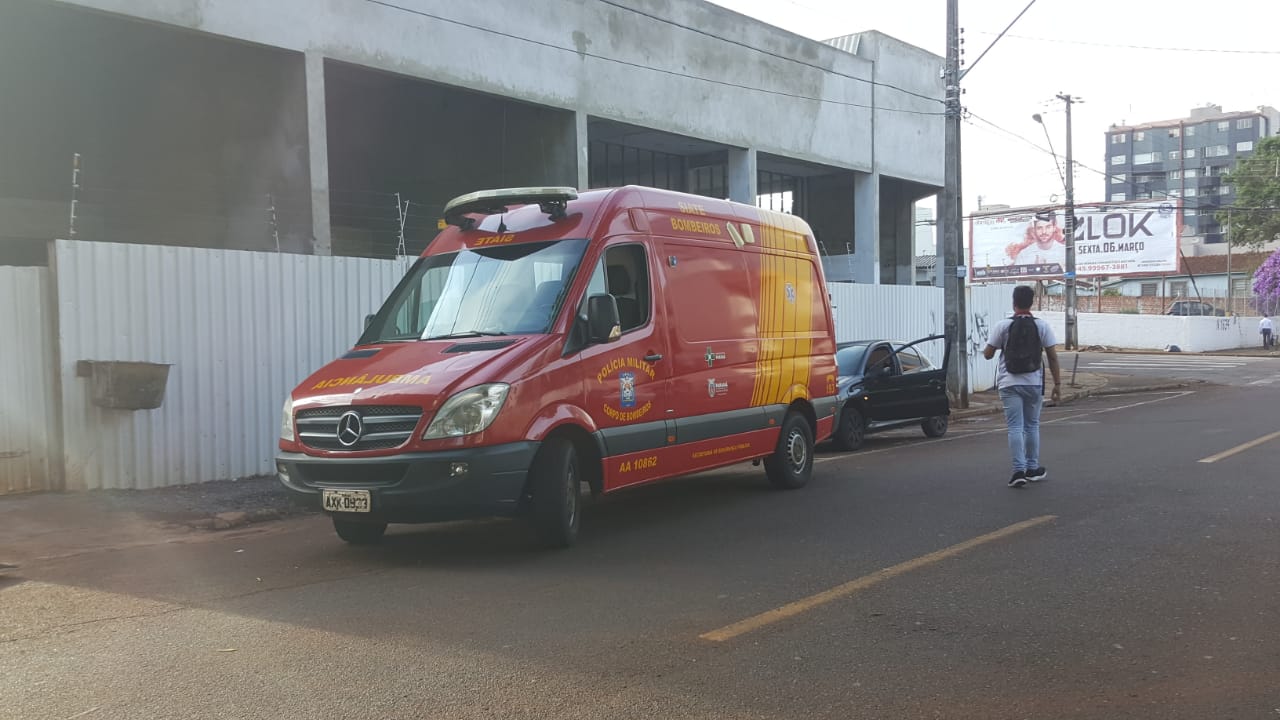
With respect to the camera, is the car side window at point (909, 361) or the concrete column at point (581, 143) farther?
the concrete column at point (581, 143)

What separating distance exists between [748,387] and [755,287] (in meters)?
0.99

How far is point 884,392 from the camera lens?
14.9 meters

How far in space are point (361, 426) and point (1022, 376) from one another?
6.20 metres

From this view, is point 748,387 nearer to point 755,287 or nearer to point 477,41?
point 755,287

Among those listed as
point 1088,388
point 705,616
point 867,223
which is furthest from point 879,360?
point 867,223

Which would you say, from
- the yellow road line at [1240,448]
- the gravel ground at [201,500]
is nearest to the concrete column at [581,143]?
the gravel ground at [201,500]

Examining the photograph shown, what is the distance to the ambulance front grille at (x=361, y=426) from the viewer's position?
6.67m

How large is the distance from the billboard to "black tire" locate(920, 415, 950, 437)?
44.6 meters

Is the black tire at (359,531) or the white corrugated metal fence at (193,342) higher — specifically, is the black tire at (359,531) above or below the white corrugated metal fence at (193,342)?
below

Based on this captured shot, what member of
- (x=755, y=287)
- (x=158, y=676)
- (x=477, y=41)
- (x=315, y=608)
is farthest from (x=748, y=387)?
(x=477, y=41)

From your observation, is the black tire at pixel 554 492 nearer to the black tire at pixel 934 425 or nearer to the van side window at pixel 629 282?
the van side window at pixel 629 282

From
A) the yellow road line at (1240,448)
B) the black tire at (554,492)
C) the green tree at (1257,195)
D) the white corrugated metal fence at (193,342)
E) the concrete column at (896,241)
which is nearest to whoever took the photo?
the black tire at (554,492)

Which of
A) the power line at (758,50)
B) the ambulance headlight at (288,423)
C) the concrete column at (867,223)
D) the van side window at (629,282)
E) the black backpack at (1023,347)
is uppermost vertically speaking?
the power line at (758,50)

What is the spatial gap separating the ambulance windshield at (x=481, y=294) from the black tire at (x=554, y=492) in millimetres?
852
